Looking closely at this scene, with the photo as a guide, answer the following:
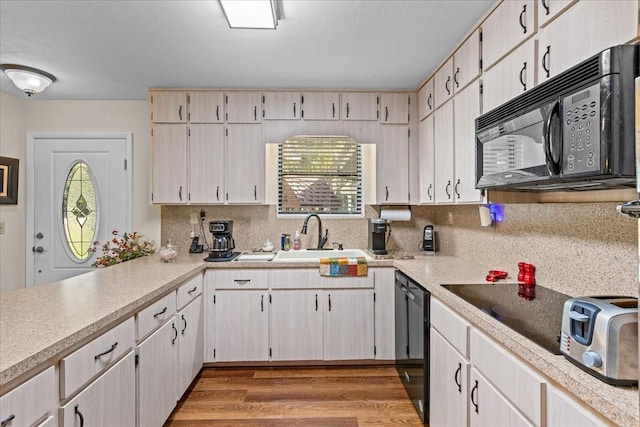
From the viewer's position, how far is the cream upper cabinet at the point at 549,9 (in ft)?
4.73

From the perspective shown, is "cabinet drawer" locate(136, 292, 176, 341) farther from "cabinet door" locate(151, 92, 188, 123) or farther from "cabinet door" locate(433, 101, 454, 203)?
"cabinet door" locate(433, 101, 454, 203)

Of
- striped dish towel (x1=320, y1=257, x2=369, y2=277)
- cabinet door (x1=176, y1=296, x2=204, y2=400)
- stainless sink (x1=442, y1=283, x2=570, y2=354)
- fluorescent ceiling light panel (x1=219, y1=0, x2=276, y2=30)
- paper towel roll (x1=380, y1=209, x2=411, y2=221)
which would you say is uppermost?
fluorescent ceiling light panel (x1=219, y1=0, x2=276, y2=30)

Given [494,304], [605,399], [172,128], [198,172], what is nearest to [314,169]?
[198,172]

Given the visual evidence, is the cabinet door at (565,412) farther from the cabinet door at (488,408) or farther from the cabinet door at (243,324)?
the cabinet door at (243,324)

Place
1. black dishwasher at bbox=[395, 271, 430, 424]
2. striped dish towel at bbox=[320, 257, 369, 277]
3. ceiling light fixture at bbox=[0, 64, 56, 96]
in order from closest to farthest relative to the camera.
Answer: black dishwasher at bbox=[395, 271, 430, 424] → ceiling light fixture at bbox=[0, 64, 56, 96] → striped dish towel at bbox=[320, 257, 369, 277]

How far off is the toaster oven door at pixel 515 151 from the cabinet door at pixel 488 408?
82 centimetres

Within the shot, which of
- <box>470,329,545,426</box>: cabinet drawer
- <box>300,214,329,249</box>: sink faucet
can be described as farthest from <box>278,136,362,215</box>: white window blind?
<box>470,329,545,426</box>: cabinet drawer

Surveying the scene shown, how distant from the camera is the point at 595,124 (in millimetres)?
1035

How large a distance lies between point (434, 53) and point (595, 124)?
1.81 metres

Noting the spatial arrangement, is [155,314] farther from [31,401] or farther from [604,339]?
[604,339]

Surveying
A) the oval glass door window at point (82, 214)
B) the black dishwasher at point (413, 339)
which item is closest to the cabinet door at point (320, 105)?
the black dishwasher at point (413, 339)

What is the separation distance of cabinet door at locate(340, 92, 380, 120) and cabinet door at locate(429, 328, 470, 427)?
2.05 meters

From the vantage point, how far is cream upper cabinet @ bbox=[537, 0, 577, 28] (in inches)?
56.7

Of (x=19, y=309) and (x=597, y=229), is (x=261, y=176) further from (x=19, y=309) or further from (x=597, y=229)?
(x=597, y=229)
